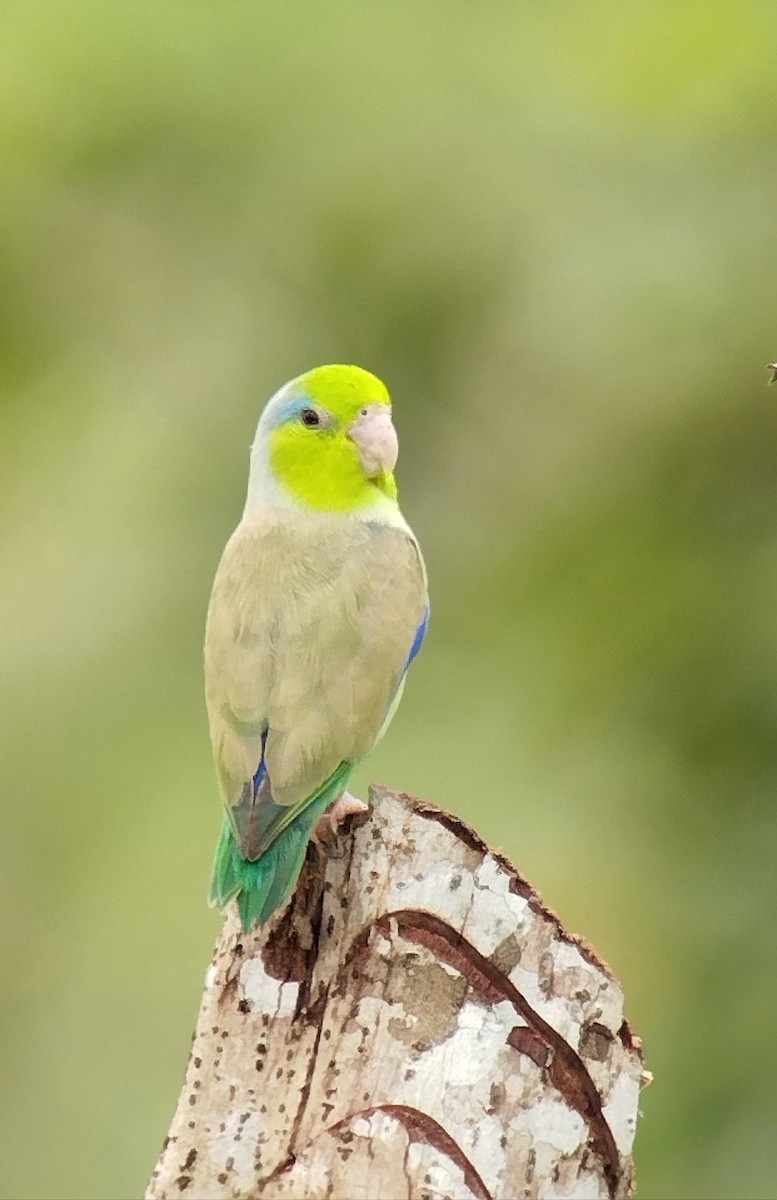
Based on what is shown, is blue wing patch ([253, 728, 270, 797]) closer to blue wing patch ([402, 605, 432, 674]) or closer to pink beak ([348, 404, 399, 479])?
blue wing patch ([402, 605, 432, 674])

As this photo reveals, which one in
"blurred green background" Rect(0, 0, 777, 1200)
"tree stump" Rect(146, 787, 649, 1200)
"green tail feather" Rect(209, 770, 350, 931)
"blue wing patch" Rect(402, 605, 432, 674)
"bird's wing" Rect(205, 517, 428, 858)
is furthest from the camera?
"blurred green background" Rect(0, 0, 777, 1200)

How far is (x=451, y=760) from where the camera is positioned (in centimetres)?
461

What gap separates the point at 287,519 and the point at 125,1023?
8.47 ft

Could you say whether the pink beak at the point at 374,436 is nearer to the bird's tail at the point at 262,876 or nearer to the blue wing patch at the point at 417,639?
the blue wing patch at the point at 417,639

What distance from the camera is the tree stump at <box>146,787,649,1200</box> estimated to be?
196cm

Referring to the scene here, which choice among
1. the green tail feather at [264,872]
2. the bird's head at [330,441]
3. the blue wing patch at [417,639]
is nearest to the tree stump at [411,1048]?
the green tail feather at [264,872]

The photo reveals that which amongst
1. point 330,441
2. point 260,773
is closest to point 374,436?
point 330,441

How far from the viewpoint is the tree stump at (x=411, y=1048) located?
196cm

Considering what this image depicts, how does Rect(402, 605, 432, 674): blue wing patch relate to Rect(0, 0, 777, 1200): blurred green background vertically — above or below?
below

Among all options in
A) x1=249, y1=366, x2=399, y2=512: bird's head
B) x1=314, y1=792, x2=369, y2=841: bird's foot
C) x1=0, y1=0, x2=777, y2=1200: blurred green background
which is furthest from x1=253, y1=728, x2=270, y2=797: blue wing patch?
x1=0, y1=0, x2=777, y2=1200: blurred green background

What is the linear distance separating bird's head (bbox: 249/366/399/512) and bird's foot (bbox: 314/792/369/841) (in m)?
0.53

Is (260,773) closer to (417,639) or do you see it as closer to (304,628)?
(304,628)

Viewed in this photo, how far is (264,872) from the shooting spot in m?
2.16

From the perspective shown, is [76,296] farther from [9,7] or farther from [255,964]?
[255,964]
